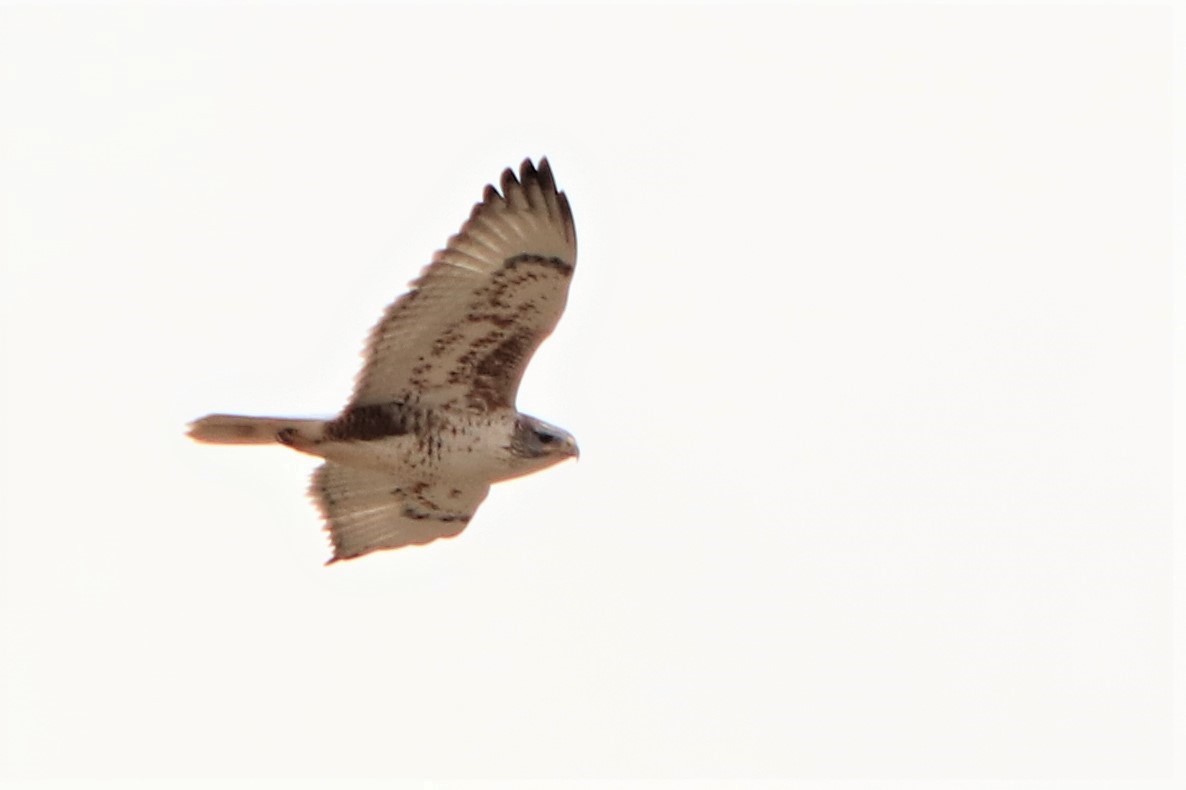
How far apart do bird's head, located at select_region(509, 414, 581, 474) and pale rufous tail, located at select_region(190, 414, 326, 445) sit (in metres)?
0.90

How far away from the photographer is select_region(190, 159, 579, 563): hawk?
10.4 meters

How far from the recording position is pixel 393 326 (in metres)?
10.7

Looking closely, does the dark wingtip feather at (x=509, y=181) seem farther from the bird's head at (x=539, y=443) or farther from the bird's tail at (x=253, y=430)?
the bird's tail at (x=253, y=430)

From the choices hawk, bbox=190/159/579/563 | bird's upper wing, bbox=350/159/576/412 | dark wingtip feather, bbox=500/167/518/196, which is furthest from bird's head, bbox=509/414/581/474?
dark wingtip feather, bbox=500/167/518/196

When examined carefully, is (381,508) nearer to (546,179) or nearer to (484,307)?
(484,307)

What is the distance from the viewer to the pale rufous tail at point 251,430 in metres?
10.7

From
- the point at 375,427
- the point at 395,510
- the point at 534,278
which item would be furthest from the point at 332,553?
the point at 534,278

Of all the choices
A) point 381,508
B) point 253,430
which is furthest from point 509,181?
point 381,508

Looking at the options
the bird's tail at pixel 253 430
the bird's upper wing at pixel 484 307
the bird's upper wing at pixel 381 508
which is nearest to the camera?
the bird's upper wing at pixel 484 307

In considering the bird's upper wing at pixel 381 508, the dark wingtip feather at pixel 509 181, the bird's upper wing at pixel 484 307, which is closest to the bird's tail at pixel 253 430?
the bird's upper wing at pixel 484 307

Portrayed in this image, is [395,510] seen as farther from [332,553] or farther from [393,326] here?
[393,326]

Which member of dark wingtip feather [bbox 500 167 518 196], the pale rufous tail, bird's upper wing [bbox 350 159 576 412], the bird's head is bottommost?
the pale rufous tail

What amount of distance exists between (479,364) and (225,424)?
118cm

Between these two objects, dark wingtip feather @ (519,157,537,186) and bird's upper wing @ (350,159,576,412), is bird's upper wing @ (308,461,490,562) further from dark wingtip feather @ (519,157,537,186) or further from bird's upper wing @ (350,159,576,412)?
dark wingtip feather @ (519,157,537,186)
